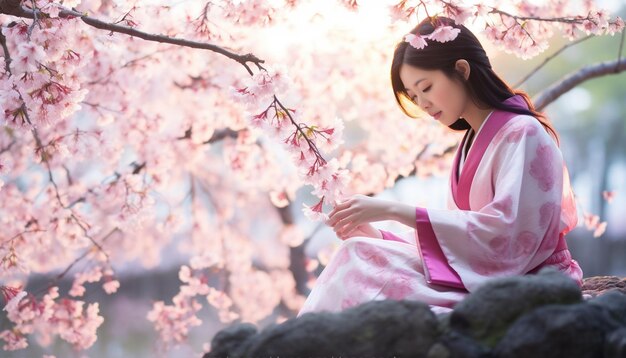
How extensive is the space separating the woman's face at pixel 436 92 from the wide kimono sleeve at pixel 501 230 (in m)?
0.25

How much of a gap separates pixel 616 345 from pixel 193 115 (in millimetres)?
3309

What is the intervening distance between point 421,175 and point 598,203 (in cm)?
342

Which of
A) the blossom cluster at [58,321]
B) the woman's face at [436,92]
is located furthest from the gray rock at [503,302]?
the blossom cluster at [58,321]

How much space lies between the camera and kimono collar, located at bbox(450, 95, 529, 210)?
6.88ft

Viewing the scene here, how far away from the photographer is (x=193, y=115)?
14.3 ft

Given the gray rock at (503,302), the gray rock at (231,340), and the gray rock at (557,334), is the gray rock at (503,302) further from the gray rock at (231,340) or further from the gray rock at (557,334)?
the gray rock at (231,340)

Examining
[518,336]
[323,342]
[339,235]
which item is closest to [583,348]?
[518,336]

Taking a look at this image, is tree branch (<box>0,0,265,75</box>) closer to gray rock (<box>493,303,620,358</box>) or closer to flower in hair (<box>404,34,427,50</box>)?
flower in hair (<box>404,34,427,50</box>)

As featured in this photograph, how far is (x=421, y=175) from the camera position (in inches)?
169

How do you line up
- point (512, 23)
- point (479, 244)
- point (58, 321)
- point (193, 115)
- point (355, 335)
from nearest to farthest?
point (355, 335)
point (479, 244)
point (512, 23)
point (58, 321)
point (193, 115)

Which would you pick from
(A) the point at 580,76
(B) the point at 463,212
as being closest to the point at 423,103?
(B) the point at 463,212

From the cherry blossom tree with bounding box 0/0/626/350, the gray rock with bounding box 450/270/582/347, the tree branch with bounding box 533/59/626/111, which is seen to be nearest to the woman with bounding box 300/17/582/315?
the cherry blossom tree with bounding box 0/0/626/350

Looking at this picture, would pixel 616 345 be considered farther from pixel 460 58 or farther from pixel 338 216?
pixel 460 58

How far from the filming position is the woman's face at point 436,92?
Answer: 2.12 meters
